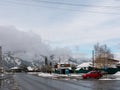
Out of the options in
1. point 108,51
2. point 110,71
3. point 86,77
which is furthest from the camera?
point 108,51

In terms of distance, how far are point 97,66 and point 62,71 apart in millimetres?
13161

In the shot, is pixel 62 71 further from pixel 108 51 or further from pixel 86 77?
pixel 86 77

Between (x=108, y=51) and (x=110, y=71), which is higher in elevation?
(x=108, y=51)

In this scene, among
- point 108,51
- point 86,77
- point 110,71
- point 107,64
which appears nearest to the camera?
point 86,77

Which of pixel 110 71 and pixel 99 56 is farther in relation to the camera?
pixel 99 56

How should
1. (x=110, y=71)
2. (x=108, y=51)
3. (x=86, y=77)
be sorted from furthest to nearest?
(x=108, y=51) → (x=110, y=71) → (x=86, y=77)

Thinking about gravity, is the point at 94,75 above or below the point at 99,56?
below

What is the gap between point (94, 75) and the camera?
61062mm

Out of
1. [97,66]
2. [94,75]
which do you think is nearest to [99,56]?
[97,66]

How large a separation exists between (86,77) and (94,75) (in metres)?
1.97

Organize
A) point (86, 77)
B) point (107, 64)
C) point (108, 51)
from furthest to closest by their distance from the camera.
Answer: point (108, 51) → point (107, 64) → point (86, 77)

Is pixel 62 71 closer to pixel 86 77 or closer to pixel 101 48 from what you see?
pixel 101 48

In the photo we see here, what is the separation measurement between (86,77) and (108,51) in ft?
179

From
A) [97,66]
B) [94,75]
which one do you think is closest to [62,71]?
[97,66]
